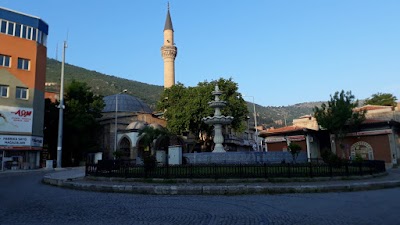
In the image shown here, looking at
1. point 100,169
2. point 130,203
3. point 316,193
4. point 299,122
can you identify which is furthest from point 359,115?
point 130,203

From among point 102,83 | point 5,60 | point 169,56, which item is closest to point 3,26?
point 5,60

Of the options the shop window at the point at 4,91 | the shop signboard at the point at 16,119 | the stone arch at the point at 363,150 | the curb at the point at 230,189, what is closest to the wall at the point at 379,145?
the stone arch at the point at 363,150

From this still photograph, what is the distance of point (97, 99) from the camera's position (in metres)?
44.2

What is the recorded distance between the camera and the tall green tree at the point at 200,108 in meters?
38.5

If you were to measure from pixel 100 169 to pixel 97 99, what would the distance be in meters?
30.2

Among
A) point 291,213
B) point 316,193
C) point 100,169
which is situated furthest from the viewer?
point 100,169

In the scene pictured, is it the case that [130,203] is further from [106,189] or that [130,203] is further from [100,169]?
[100,169]

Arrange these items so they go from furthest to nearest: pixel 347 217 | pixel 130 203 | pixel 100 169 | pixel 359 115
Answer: pixel 359 115, pixel 100 169, pixel 130 203, pixel 347 217

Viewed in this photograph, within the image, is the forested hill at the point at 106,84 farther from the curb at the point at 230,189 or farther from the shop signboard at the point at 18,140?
the curb at the point at 230,189

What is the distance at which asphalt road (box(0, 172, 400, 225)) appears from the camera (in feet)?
22.3

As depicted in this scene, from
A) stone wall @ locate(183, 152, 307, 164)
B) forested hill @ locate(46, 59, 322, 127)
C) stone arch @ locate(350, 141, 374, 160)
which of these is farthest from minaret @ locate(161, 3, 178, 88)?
forested hill @ locate(46, 59, 322, 127)

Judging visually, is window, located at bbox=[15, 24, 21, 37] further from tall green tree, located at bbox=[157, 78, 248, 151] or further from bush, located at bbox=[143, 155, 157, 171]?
bush, located at bbox=[143, 155, 157, 171]

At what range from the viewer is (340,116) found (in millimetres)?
32781

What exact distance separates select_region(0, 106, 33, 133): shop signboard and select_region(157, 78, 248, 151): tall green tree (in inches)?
627
